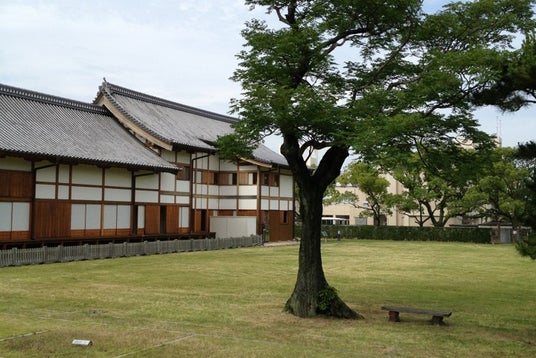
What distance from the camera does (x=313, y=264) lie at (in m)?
13.2

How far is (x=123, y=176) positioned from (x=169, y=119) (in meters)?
9.04

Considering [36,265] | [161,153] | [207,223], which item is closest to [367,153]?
[36,265]

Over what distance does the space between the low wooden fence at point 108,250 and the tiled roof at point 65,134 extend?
14.1 ft

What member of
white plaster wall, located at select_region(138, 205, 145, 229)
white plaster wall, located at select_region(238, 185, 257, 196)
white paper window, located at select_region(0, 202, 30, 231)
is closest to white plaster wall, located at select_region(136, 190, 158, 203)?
white plaster wall, located at select_region(138, 205, 145, 229)

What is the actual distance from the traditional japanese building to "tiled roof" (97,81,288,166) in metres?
0.11

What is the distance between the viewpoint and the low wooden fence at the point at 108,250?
75.4 feet

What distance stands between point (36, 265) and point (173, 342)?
612 inches

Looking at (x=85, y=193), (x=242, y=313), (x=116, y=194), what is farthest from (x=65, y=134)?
(x=242, y=313)

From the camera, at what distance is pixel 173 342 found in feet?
32.0

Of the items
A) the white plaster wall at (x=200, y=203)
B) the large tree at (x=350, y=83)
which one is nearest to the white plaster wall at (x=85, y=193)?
the white plaster wall at (x=200, y=203)

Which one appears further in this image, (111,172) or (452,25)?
(111,172)

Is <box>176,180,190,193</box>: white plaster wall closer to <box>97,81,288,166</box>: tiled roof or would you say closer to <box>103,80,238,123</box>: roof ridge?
<box>97,81,288,166</box>: tiled roof

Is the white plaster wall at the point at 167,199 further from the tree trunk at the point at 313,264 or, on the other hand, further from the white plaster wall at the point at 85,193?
the tree trunk at the point at 313,264

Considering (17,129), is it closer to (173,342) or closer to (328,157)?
(328,157)
